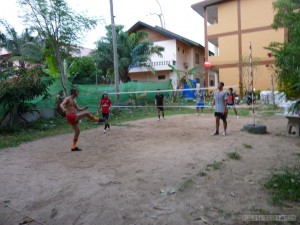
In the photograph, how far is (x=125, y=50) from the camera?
75.2 ft

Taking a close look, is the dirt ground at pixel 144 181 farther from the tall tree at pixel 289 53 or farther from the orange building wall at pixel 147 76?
the orange building wall at pixel 147 76

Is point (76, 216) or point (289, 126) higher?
point (289, 126)

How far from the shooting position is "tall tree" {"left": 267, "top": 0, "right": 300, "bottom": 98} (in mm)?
3673

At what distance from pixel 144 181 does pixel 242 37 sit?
22437mm

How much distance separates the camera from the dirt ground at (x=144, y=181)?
3.39 metres

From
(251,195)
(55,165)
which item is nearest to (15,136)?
(55,165)

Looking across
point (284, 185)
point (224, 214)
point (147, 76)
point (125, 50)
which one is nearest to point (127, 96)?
point (125, 50)

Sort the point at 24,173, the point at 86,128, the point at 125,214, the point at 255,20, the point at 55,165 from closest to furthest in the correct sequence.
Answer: the point at 125,214 < the point at 24,173 < the point at 55,165 < the point at 86,128 < the point at 255,20

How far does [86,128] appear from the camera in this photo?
11414 millimetres

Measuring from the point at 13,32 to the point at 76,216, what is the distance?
25.1m

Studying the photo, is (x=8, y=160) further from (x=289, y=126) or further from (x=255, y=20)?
(x=255, y=20)

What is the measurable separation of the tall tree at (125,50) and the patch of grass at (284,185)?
19.3 metres

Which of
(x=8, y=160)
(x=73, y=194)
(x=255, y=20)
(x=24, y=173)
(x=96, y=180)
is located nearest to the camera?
(x=73, y=194)

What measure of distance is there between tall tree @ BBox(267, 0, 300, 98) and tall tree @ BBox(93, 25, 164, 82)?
12310 mm
